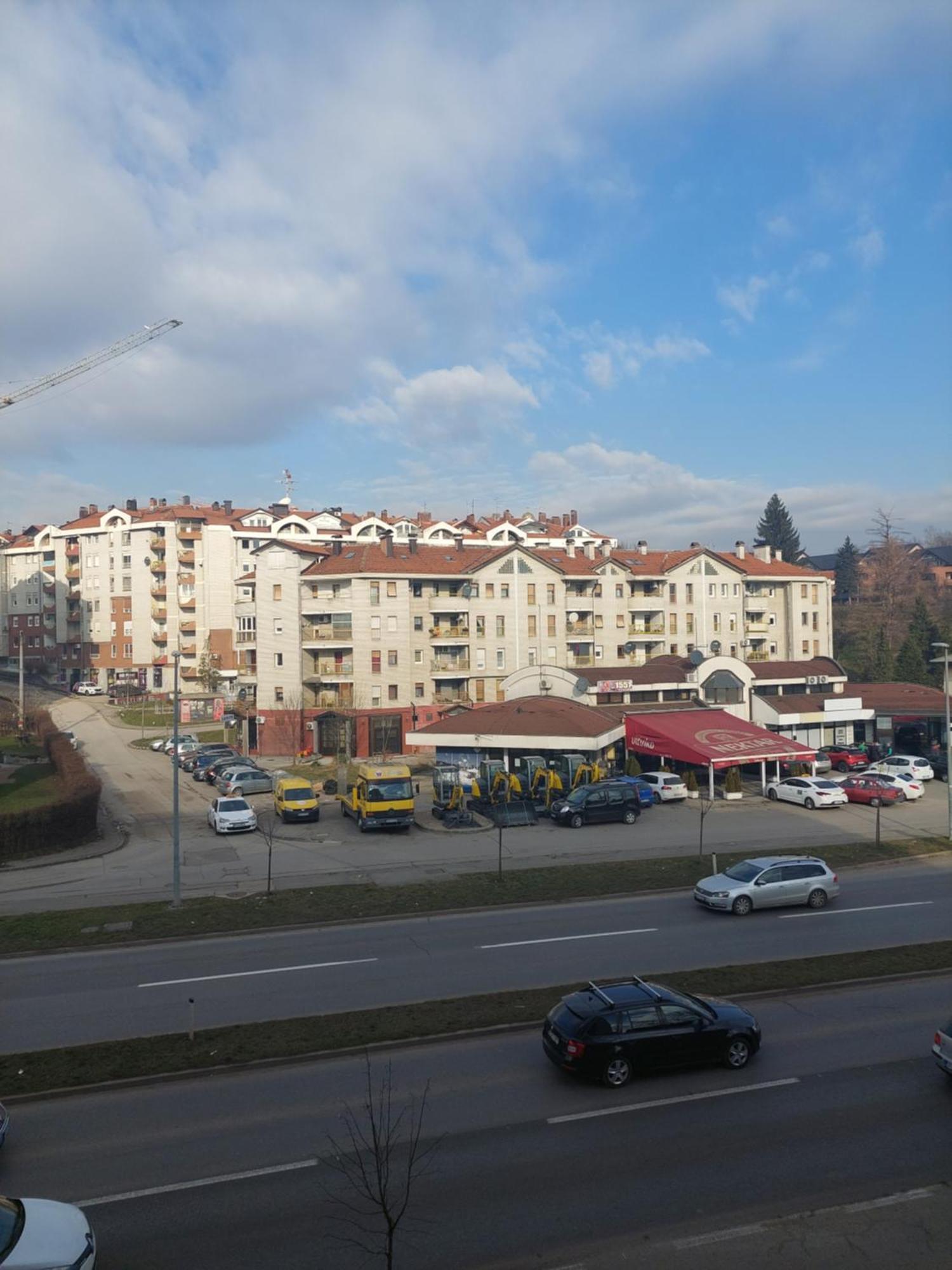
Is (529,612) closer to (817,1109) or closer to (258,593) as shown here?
(258,593)

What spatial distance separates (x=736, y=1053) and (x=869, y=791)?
31379mm

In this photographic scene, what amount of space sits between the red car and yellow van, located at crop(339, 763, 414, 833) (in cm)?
1941

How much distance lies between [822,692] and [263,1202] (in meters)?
60.3

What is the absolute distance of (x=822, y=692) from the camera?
64750mm

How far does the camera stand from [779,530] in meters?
148

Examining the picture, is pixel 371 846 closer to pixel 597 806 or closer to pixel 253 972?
pixel 597 806

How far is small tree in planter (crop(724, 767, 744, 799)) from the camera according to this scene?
146 feet

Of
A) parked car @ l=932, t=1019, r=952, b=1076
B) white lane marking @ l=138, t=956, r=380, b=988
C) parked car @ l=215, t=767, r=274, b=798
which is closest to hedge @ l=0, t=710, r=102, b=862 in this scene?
parked car @ l=215, t=767, r=274, b=798

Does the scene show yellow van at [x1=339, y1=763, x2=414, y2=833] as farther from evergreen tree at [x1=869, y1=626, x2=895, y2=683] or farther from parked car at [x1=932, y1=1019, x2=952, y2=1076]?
evergreen tree at [x1=869, y1=626, x2=895, y2=683]

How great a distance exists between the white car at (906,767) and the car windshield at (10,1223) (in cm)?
4413

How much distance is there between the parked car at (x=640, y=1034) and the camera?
13.3 metres

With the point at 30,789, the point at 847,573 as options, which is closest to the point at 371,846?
the point at 30,789

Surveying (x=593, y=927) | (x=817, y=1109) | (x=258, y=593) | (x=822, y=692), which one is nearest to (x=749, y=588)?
(x=822, y=692)

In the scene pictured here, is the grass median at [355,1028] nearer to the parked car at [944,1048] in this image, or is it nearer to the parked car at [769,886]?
the parked car at [944,1048]
